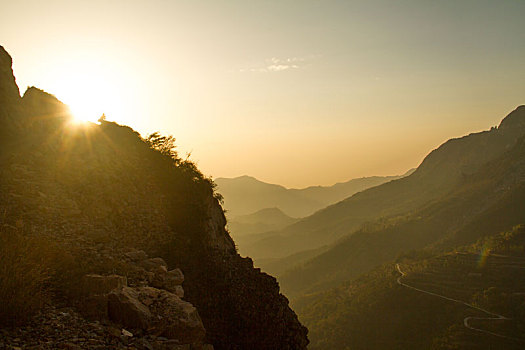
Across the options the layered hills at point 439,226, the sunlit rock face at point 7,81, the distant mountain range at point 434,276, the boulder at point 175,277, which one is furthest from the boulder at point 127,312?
the layered hills at point 439,226

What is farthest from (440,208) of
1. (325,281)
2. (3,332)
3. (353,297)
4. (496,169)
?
(3,332)

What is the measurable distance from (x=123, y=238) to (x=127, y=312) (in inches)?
197

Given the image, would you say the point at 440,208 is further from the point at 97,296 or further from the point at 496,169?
the point at 97,296

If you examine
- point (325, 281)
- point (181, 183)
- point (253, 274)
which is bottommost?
point (325, 281)

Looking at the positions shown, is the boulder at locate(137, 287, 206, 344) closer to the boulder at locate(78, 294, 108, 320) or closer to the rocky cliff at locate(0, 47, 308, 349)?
the rocky cliff at locate(0, 47, 308, 349)

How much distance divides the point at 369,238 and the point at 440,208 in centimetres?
3502

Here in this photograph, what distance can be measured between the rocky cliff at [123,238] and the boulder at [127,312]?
0.07 ft

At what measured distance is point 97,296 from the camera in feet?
23.1

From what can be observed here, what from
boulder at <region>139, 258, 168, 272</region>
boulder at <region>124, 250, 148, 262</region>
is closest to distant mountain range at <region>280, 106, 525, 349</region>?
boulder at <region>139, 258, 168, 272</region>

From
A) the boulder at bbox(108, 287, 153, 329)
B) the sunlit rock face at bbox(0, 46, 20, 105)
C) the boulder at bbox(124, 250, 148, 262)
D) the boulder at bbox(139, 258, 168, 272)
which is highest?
the sunlit rock face at bbox(0, 46, 20, 105)

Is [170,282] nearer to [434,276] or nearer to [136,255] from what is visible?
[136,255]

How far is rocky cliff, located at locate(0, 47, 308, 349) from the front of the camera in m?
7.02

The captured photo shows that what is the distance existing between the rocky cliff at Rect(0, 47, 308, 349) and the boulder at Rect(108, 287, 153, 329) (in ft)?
0.07

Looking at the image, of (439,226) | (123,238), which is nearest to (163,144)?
(123,238)
